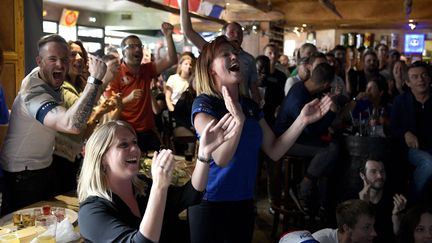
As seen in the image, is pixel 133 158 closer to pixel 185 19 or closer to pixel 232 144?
pixel 232 144

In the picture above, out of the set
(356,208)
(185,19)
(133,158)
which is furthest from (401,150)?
(133,158)

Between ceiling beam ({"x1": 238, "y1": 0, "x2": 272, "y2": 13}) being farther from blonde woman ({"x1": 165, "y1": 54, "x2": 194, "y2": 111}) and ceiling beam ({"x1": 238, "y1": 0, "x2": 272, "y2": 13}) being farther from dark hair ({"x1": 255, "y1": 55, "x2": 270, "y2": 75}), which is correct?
dark hair ({"x1": 255, "y1": 55, "x2": 270, "y2": 75})

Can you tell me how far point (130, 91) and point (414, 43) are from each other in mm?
10889

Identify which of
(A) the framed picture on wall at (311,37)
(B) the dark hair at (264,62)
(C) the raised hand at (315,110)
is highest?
(A) the framed picture on wall at (311,37)

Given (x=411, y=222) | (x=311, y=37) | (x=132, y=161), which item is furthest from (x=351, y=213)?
(x=311, y=37)

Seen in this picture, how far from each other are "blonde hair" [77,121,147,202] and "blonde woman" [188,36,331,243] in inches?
15.9

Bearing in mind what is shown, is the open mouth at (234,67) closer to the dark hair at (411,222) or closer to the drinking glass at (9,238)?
the drinking glass at (9,238)

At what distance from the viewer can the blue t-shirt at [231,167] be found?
205 cm

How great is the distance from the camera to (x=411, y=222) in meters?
2.76

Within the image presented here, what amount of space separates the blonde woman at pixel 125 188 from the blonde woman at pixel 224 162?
0.14 meters

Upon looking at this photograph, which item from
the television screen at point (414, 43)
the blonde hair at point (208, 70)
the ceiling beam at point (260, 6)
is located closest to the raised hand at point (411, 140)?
the blonde hair at point (208, 70)

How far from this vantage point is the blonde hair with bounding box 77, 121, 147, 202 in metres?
1.71

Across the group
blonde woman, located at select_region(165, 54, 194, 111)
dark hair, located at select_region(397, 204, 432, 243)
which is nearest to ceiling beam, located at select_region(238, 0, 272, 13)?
blonde woman, located at select_region(165, 54, 194, 111)

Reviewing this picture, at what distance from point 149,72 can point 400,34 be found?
445 inches
